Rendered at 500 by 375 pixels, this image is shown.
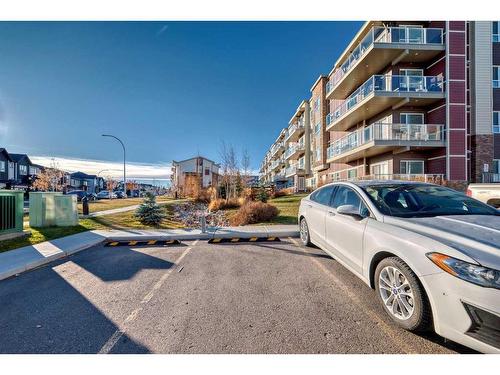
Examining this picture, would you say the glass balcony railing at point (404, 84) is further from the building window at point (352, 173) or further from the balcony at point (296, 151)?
the balcony at point (296, 151)

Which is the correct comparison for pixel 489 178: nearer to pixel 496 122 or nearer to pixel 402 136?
pixel 496 122

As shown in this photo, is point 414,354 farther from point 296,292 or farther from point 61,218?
point 61,218

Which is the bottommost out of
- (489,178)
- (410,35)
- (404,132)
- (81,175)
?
(489,178)

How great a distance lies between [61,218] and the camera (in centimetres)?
927

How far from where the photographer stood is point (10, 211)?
7.12 meters

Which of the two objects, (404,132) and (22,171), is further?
(22,171)

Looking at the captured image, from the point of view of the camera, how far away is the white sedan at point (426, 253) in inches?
79.6

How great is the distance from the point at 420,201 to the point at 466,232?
1276 millimetres

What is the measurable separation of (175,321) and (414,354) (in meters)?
2.66

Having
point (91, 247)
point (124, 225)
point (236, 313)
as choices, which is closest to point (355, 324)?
point (236, 313)

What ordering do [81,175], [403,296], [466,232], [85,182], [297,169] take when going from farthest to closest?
[81,175]
[85,182]
[297,169]
[403,296]
[466,232]

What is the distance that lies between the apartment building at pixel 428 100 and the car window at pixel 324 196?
12.5 m

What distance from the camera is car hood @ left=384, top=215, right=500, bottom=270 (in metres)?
2.12

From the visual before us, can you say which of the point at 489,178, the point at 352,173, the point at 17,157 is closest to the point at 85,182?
the point at 17,157
